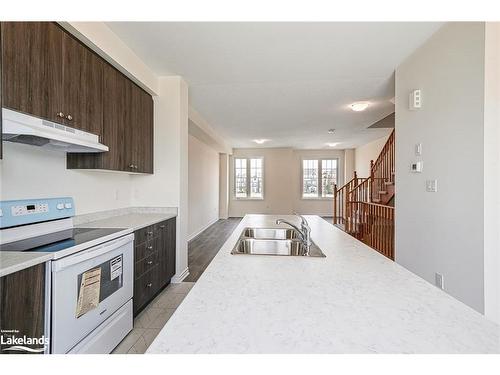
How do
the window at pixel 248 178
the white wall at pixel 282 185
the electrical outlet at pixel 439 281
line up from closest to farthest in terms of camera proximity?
the electrical outlet at pixel 439 281, the white wall at pixel 282 185, the window at pixel 248 178

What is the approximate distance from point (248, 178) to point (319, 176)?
8.85 ft

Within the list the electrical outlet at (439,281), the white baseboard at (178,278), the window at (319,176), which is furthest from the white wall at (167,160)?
the window at (319,176)

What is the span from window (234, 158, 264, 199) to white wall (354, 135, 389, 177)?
11.2ft

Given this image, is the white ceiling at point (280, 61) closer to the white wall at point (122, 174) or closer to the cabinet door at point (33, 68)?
the white wall at point (122, 174)

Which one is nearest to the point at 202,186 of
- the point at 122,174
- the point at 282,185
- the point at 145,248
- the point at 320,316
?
the point at 282,185

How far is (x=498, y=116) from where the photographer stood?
1.67 meters

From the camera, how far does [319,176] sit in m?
9.44

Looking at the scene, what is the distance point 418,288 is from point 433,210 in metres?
1.73

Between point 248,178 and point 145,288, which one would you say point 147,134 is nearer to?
point 145,288

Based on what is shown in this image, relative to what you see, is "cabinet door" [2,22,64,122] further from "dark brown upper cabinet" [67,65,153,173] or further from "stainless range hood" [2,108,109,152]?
"dark brown upper cabinet" [67,65,153,173]

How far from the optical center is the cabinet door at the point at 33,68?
1377mm

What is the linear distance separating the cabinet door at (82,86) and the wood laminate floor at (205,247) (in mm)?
2242
